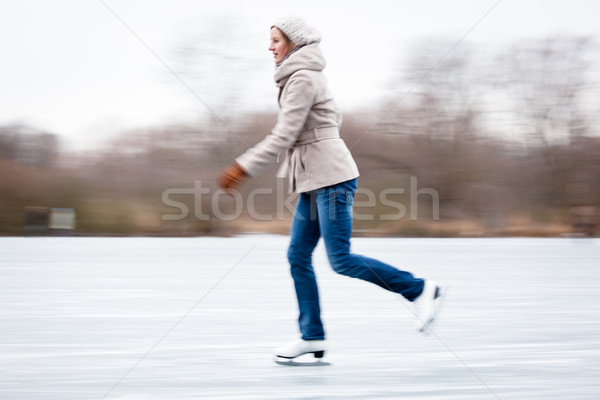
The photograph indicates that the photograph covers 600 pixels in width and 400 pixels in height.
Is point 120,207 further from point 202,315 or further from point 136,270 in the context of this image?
point 202,315

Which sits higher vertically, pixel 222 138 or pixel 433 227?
pixel 222 138

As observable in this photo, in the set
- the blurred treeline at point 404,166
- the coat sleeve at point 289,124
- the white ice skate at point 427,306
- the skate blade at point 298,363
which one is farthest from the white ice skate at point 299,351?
the blurred treeline at point 404,166

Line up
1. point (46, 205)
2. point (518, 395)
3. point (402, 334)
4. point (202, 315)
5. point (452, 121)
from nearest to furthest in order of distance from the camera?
point (518, 395) → point (402, 334) → point (202, 315) → point (46, 205) → point (452, 121)

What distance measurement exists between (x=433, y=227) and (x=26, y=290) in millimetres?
11029

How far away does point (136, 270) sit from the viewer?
7109 millimetres

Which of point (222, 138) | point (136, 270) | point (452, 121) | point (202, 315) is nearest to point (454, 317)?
point (202, 315)

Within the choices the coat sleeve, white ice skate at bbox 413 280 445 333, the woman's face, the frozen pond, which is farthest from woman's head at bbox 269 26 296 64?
the frozen pond

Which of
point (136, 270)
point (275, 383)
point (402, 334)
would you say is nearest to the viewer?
point (275, 383)

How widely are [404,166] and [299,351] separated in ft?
43.1

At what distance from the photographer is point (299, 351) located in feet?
10.4

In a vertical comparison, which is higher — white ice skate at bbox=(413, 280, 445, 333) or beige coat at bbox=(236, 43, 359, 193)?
beige coat at bbox=(236, 43, 359, 193)

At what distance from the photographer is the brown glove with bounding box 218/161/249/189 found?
3004 millimetres

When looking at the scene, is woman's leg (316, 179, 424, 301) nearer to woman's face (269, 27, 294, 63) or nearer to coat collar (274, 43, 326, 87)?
coat collar (274, 43, 326, 87)

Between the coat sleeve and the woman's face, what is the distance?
16cm
